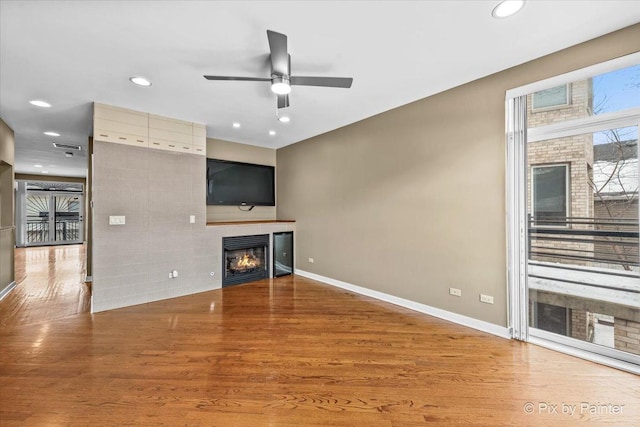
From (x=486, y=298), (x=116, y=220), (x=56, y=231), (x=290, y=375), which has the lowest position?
(x=290, y=375)

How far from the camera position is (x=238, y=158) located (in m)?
5.58

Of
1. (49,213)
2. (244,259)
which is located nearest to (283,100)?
(244,259)

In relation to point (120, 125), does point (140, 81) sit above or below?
above

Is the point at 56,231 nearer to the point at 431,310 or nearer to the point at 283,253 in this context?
the point at 283,253

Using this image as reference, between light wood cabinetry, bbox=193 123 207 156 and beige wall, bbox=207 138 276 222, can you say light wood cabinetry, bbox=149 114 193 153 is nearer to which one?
light wood cabinetry, bbox=193 123 207 156

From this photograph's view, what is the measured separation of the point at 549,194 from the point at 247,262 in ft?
15.4

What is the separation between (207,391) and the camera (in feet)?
6.57

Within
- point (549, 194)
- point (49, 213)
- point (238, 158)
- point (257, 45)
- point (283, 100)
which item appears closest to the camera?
point (257, 45)

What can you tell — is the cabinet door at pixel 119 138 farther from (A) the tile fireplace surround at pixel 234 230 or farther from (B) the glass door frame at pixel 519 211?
(B) the glass door frame at pixel 519 211

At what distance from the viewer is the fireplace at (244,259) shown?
16.0 feet

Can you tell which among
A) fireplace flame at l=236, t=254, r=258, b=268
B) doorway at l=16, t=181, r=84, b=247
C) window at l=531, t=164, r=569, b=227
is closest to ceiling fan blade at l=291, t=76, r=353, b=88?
window at l=531, t=164, r=569, b=227

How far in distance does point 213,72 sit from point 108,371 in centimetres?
295

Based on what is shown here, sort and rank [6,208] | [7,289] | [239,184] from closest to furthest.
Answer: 1. [7,289]
2. [6,208]
3. [239,184]

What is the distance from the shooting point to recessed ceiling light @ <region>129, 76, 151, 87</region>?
2.90 m
